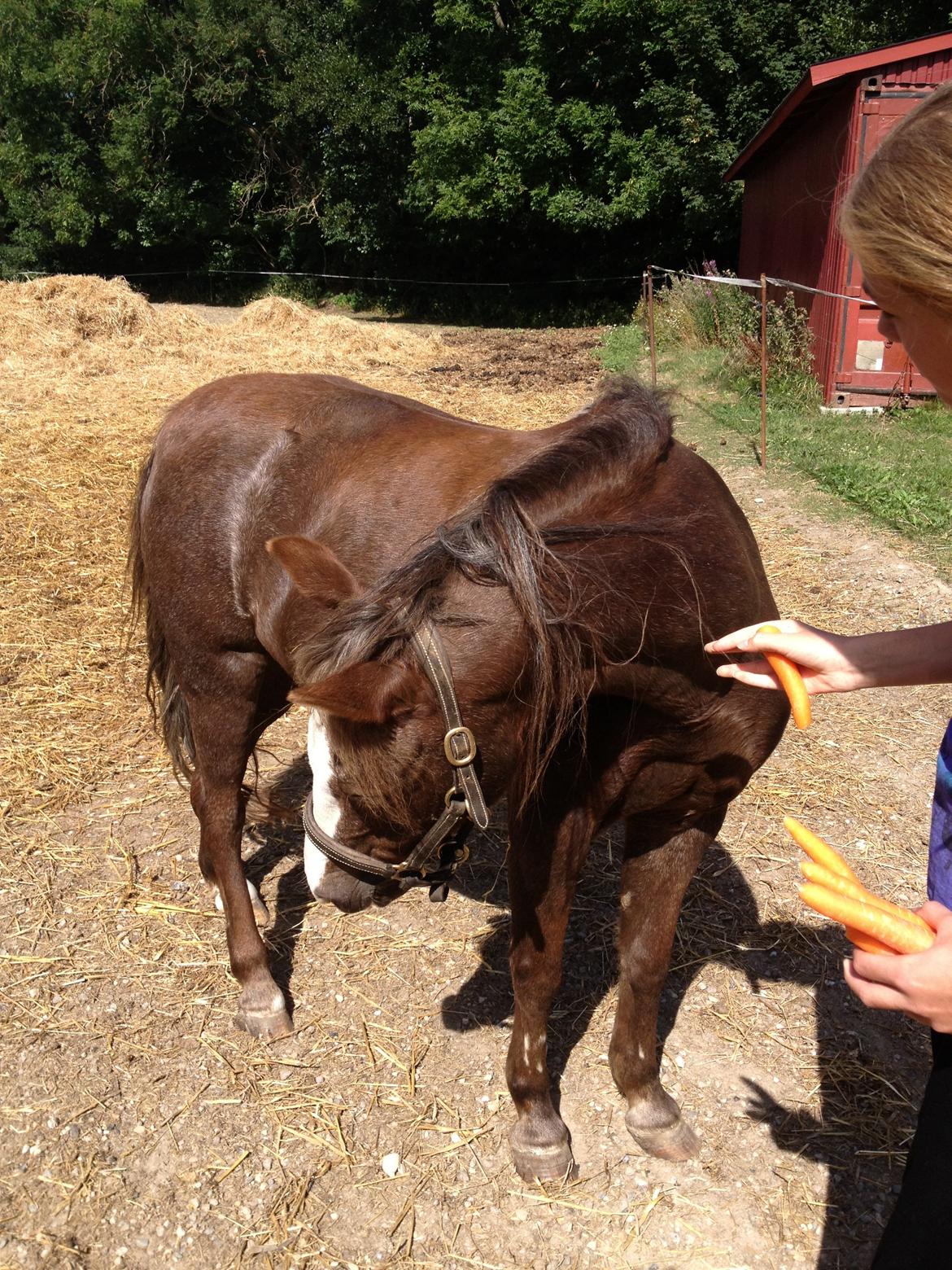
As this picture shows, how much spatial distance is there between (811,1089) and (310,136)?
98.5 ft

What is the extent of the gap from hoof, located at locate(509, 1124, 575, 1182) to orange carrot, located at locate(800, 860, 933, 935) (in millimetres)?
1438

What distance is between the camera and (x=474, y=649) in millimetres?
1609

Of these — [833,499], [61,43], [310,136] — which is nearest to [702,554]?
[833,499]

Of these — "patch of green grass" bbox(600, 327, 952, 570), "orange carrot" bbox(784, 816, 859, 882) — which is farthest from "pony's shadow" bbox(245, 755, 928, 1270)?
"patch of green grass" bbox(600, 327, 952, 570)

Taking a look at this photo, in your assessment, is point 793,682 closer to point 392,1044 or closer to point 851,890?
point 851,890

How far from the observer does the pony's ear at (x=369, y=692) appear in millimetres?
1529

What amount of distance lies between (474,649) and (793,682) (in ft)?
1.83

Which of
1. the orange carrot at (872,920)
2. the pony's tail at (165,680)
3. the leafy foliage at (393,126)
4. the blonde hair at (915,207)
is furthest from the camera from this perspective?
the leafy foliage at (393,126)

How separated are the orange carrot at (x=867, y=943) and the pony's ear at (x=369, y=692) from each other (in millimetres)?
793

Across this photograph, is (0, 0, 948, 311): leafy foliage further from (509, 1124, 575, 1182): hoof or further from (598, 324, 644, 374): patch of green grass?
(509, 1124, 575, 1182): hoof

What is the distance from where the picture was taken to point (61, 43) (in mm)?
25328

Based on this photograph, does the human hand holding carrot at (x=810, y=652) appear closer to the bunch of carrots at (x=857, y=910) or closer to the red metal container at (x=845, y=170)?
the bunch of carrots at (x=857, y=910)

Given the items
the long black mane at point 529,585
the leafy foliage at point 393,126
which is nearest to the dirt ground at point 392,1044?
the long black mane at point 529,585

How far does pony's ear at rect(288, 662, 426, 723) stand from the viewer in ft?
5.02
